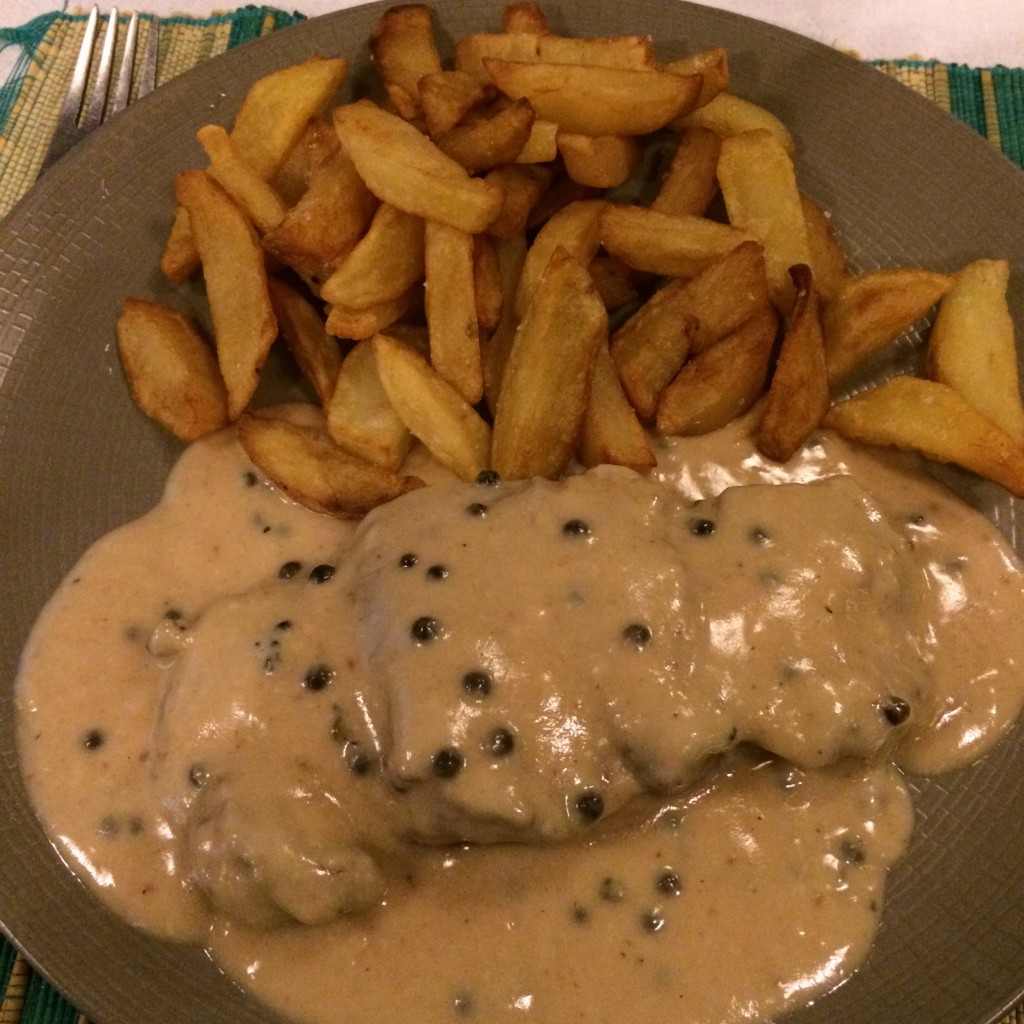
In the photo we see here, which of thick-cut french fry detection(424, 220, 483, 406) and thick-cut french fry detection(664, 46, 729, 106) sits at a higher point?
thick-cut french fry detection(664, 46, 729, 106)

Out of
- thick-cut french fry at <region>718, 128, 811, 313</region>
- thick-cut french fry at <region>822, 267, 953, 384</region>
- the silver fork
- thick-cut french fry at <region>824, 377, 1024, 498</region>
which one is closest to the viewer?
thick-cut french fry at <region>824, 377, 1024, 498</region>

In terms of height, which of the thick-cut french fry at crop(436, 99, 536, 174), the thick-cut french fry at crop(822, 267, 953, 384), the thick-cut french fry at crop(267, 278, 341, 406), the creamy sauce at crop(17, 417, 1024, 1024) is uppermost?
the thick-cut french fry at crop(436, 99, 536, 174)

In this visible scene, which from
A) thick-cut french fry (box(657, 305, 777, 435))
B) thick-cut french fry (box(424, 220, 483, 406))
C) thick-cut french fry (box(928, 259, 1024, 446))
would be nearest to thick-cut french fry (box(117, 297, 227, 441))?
thick-cut french fry (box(424, 220, 483, 406))

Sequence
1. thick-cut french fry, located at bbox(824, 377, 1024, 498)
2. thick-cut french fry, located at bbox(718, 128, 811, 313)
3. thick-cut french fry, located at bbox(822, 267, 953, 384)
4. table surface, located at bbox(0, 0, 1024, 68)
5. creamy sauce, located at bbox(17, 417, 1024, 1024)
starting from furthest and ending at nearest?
table surface, located at bbox(0, 0, 1024, 68) → thick-cut french fry, located at bbox(718, 128, 811, 313) → thick-cut french fry, located at bbox(822, 267, 953, 384) → thick-cut french fry, located at bbox(824, 377, 1024, 498) → creamy sauce, located at bbox(17, 417, 1024, 1024)

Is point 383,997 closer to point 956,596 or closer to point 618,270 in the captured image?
point 956,596

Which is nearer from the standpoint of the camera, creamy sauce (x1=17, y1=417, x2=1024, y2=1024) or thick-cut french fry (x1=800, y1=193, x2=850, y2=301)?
creamy sauce (x1=17, y1=417, x2=1024, y2=1024)

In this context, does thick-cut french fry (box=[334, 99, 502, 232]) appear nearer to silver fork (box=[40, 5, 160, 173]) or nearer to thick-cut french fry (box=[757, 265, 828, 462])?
thick-cut french fry (box=[757, 265, 828, 462])

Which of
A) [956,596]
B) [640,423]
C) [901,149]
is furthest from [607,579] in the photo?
[901,149]
